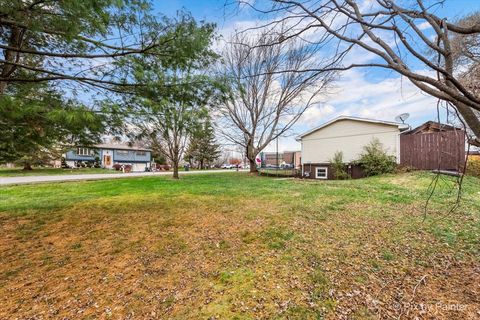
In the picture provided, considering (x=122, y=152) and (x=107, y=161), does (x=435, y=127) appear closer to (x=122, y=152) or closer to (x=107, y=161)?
(x=107, y=161)

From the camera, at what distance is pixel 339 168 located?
13602 mm

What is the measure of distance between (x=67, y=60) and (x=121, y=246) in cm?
334

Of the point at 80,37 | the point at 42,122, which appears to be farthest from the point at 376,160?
the point at 42,122

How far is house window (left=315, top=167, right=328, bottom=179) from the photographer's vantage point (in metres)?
14.7

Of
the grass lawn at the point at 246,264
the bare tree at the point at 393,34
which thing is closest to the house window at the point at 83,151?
the grass lawn at the point at 246,264

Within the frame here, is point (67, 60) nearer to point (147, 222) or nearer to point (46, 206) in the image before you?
point (147, 222)

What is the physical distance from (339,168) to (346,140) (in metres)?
1.89

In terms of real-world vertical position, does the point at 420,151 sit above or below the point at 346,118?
below

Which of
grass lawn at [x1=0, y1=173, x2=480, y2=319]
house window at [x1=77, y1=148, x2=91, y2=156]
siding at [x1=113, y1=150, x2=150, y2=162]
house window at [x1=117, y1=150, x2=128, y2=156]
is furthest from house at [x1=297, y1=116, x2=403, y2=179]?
siding at [x1=113, y1=150, x2=150, y2=162]

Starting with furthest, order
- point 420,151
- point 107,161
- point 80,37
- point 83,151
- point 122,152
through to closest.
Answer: point 122,152 → point 107,161 → point 420,151 → point 83,151 → point 80,37

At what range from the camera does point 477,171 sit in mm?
10922

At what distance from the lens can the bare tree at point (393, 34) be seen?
1584 mm

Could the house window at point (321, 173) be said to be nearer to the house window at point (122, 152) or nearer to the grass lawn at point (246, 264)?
the grass lawn at point (246, 264)

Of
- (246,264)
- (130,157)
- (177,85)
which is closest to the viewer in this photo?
(246,264)
